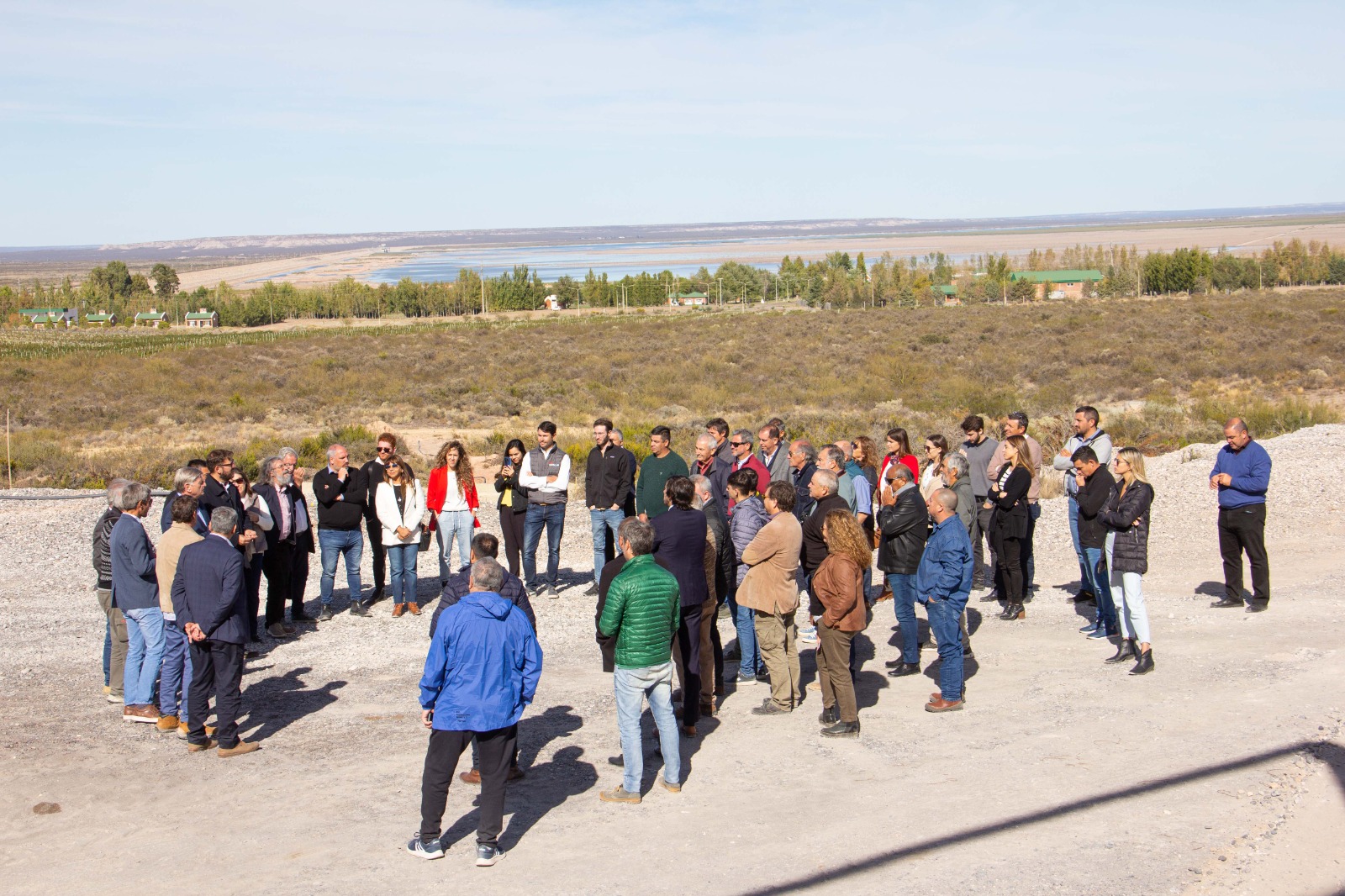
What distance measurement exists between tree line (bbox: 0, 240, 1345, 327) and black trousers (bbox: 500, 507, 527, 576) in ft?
242

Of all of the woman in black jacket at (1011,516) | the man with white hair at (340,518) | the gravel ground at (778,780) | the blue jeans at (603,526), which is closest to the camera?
the gravel ground at (778,780)

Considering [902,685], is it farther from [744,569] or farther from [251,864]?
[251,864]

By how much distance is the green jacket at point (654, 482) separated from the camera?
31.0 ft

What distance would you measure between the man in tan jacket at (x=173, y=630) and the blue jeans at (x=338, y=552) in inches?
110

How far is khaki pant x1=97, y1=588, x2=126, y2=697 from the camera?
299 inches

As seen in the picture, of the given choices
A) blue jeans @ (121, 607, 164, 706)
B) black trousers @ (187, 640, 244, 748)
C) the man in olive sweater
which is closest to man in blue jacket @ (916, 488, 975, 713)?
the man in olive sweater

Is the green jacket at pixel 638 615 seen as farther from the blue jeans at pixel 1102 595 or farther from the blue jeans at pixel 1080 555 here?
the blue jeans at pixel 1080 555

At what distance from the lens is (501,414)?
29812mm

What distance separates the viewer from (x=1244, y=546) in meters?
9.73

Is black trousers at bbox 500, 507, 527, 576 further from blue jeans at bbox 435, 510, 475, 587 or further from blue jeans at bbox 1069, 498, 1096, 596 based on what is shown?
blue jeans at bbox 1069, 498, 1096, 596

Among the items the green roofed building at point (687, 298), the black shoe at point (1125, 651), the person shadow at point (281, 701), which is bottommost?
the person shadow at point (281, 701)

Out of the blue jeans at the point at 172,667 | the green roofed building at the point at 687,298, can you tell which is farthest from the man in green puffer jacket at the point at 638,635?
the green roofed building at the point at 687,298

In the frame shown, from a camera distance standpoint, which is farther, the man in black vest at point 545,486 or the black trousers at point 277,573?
the man in black vest at point 545,486

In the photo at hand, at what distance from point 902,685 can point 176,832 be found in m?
5.05
